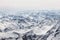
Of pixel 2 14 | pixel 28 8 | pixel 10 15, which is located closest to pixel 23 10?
pixel 28 8

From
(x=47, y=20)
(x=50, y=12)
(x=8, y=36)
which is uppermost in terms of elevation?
(x=50, y=12)

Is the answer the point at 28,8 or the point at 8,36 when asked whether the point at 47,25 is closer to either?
the point at 28,8

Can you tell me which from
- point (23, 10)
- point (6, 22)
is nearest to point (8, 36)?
point (6, 22)

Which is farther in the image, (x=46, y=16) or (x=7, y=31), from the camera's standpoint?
(x=46, y=16)

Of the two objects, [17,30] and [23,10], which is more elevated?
[23,10]

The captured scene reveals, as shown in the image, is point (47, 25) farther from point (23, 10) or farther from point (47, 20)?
point (23, 10)

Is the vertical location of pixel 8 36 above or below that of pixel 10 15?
below
